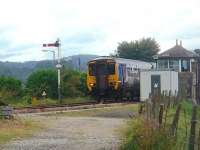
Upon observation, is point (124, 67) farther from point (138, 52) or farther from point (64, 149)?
point (138, 52)

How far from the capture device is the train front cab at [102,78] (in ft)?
134

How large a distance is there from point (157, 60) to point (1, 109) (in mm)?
39136

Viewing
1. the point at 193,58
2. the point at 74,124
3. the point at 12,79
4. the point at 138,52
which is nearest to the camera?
the point at 74,124

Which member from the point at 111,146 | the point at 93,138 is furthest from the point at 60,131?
the point at 111,146

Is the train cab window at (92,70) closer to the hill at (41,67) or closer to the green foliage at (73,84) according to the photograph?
the green foliage at (73,84)

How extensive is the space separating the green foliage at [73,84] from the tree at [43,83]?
2.52ft

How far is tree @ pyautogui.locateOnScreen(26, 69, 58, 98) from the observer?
45.1 meters

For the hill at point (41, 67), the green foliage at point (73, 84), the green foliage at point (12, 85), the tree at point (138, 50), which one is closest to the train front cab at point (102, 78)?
the green foliage at point (73, 84)

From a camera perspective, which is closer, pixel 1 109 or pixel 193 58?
pixel 1 109

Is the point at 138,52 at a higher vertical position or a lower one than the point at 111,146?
higher

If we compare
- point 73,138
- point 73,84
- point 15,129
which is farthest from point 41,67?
point 73,138

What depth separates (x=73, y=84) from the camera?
45.9 meters

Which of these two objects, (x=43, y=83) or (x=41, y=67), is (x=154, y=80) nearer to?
(x=43, y=83)

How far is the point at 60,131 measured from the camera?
19000 millimetres
